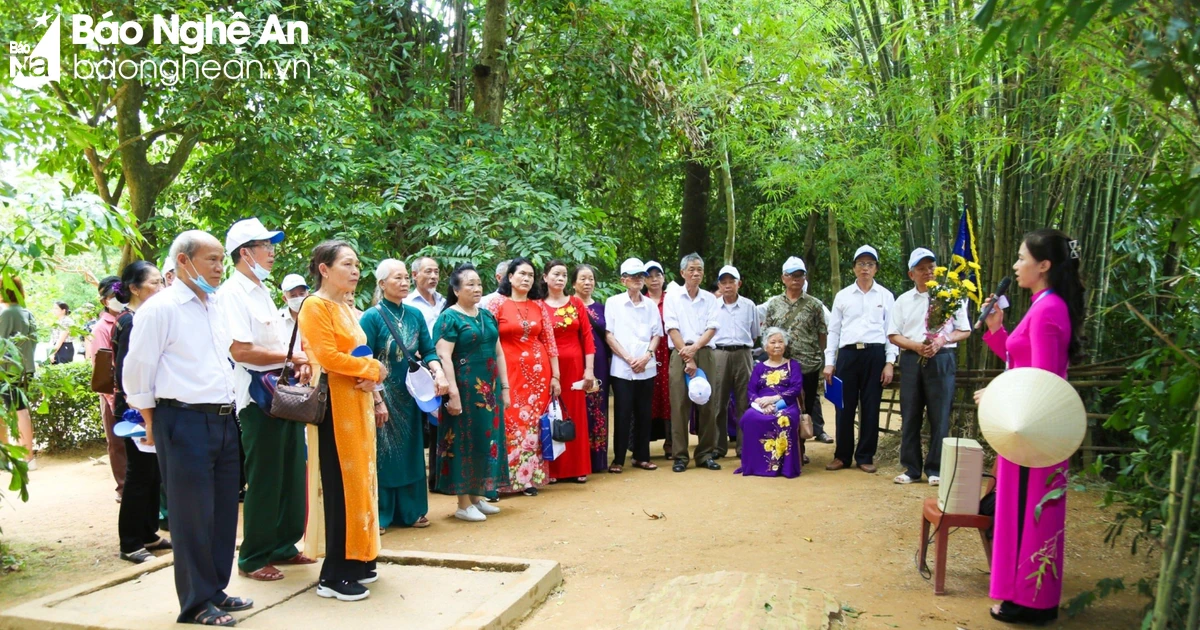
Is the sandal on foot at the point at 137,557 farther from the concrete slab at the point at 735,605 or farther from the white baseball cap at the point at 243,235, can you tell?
the concrete slab at the point at 735,605

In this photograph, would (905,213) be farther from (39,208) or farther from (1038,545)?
(39,208)

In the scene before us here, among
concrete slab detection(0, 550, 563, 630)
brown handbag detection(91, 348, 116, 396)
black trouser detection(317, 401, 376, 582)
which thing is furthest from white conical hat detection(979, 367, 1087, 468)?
brown handbag detection(91, 348, 116, 396)

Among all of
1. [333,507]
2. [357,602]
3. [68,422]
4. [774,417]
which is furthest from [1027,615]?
[68,422]

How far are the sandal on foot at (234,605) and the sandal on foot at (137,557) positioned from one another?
1.32 meters

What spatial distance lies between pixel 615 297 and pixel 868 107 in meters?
2.66

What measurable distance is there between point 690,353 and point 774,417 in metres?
0.79

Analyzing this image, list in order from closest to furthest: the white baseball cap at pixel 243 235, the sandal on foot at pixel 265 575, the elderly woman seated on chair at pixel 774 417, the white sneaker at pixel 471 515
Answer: the white baseball cap at pixel 243 235 < the sandal on foot at pixel 265 575 < the white sneaker at pixel 471 515 < the elderly woman seated on chair at pixel 774 417

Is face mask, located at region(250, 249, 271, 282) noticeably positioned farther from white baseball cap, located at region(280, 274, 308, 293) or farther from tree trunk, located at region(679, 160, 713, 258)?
tree trunk, located at region(679, 160, 713, 258)

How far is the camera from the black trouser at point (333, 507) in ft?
11.9

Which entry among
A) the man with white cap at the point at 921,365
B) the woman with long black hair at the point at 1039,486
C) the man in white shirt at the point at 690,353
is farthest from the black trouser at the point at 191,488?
the man with white cap at the point at 921,365

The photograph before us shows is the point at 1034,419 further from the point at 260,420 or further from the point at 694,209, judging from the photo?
the point at 694,209

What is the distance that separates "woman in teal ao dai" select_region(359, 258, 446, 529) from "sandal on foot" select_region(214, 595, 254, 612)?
4.36 ft

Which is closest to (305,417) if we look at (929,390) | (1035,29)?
(1035,29)

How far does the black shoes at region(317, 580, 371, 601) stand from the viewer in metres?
3.67
